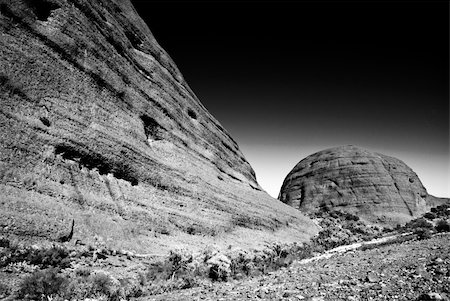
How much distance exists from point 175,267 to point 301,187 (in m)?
51.2

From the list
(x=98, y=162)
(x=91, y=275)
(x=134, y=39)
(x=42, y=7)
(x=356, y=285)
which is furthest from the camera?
(x=134, y=39)

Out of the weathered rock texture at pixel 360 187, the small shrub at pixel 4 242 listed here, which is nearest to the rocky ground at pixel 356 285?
the small shrub at pixel 4 242

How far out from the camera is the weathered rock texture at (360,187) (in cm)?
5041

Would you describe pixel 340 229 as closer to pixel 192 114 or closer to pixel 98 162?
pixel 192 114

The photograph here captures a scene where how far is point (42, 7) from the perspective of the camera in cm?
1238

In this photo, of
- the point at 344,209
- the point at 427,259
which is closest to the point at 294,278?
Result: the point at 427,259

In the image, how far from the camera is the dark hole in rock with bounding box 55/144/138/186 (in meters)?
11.5

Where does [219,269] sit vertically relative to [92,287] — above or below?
above

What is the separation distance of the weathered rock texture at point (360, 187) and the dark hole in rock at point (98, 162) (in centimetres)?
4495

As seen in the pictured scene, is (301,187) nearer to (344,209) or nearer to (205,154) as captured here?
(344,209)

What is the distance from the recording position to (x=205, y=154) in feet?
69.3

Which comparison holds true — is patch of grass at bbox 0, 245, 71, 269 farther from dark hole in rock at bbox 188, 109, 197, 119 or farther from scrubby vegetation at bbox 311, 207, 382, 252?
scrubby vegetation at bbox 311, 207, 382, 252

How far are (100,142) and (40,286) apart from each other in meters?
7.28

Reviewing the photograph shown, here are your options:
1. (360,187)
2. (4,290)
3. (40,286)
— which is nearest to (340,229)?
(360,187)
